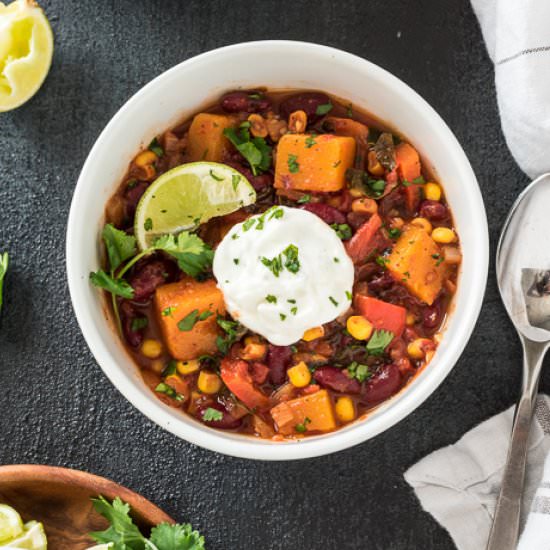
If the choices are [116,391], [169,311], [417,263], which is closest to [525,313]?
[417,263]

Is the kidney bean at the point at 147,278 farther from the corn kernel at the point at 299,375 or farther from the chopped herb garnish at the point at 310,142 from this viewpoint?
the chopped herb garnish at the point at 310,142

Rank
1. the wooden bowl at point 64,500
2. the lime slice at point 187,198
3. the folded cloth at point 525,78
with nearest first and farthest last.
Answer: the lime slice at point 187,198, the wooden bowl at point 64,500, the folded cloth at point 525,78

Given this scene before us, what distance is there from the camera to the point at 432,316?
3.20 m

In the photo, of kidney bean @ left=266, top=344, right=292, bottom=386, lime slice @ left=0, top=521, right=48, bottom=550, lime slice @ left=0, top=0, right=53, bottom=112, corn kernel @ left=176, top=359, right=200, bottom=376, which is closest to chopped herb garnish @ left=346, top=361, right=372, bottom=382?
kidney bean @ left=266, top=344, right=292, bottom=386

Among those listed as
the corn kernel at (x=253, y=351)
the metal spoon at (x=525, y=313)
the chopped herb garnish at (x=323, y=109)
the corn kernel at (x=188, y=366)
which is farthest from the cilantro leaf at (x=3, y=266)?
the metal spoon at (x=525, y=313)

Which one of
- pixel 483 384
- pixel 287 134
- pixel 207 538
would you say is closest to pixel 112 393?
pixel 207 538

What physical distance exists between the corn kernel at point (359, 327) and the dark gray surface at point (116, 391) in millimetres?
532

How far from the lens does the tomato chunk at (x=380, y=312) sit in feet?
10.2

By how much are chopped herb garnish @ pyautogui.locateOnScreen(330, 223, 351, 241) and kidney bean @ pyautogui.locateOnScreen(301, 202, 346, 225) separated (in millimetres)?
17

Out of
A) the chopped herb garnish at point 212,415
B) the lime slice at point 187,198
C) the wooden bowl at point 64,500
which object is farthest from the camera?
the wooden bowl at point 64,500

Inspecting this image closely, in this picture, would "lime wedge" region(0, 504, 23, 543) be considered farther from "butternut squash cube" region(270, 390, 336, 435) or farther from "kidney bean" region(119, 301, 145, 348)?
"butternut squash cube" region(270, 390, 336, 435)

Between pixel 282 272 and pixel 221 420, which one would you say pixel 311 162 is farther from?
pixel 221 420

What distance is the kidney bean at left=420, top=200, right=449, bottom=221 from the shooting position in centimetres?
319

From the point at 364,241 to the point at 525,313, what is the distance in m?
0.73
